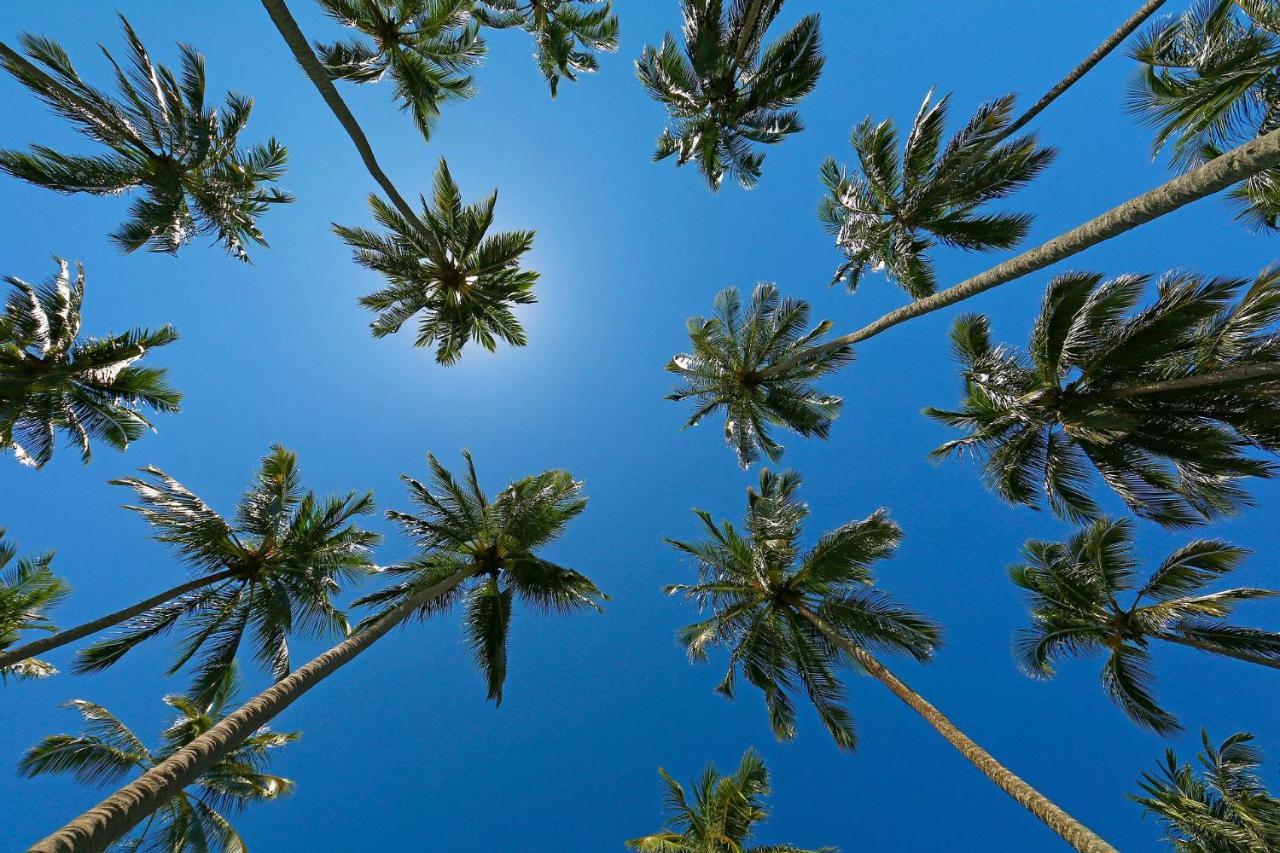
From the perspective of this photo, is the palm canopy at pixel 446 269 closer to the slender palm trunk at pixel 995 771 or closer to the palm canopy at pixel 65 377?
the palm canopy at pixel 65 377

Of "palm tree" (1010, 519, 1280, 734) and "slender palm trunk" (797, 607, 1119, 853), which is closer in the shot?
"slender palm trunk" (797, 607, 1119, 853)

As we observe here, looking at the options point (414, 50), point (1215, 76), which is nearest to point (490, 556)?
point (414, 50)

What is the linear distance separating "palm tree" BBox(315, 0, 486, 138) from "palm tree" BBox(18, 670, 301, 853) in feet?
51.5

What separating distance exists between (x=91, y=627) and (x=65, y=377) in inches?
279

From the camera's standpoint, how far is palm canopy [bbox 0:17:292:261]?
9.51m

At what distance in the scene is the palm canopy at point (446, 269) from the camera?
1340 cm

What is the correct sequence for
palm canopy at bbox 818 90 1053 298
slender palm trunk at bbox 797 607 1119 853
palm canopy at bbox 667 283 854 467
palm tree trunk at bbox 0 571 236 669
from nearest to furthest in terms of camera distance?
slender palm trunk at bbox 797 607 1119 853
palm tree trunk at bbox 0 571 236 669
palm canopy at bbox 818 90 1053 298
palm canopy at bbox 667 283 854 467

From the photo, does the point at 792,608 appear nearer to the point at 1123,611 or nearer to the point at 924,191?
the point at 1123,611

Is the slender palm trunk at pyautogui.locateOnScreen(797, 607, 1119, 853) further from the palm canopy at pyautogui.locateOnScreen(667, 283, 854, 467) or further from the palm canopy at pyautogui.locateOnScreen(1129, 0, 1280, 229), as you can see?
the palm canopy at pyautogui.locateOnScreen(1129, 0, 1280, 229)

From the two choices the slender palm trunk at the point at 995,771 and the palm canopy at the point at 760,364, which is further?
the palm canopy at the point at 760,364

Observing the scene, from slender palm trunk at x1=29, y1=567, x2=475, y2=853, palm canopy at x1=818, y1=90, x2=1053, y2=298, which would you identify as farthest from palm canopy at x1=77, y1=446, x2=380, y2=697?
palm canopy at x1=818, y1=90, x2=1053, y2=298

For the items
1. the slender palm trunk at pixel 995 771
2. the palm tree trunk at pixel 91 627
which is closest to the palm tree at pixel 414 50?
the palm tree trunk at pixel 91 627

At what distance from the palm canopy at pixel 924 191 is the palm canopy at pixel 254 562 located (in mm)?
15212

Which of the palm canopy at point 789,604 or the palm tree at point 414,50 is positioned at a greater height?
the palm tree at point 414,50
